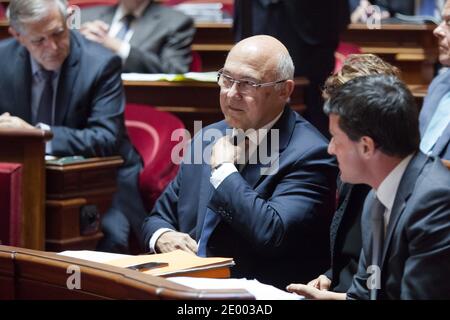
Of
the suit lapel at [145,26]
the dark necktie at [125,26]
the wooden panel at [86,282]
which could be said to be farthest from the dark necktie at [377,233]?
the dark necktie at [125,26]

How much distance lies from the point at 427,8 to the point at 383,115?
22.6ft

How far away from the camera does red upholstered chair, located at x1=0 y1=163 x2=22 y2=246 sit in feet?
12.4

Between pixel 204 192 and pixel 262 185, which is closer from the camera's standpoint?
pixel 262 185

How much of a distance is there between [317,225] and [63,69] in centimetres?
177

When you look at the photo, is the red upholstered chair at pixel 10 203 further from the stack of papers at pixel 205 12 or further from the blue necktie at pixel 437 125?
the stack of papers at pixel 205 12

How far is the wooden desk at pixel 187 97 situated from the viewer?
5203mm

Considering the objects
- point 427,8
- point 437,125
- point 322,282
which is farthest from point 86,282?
point 427,8

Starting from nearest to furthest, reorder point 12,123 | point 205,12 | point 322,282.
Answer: point 322,282
point 12,123
point 205,12

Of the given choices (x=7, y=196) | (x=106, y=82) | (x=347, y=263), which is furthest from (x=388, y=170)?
(x=106, y=82)

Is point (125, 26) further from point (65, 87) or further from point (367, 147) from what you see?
point (367, 147)

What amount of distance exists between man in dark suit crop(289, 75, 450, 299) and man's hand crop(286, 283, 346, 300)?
65 millimetres

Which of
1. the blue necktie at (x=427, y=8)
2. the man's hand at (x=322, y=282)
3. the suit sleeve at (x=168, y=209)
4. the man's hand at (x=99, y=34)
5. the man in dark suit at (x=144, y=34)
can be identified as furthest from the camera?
the blue necktie at (x=427, y=8)

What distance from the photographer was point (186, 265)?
2695 mm

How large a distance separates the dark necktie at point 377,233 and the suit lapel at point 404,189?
49 mm
